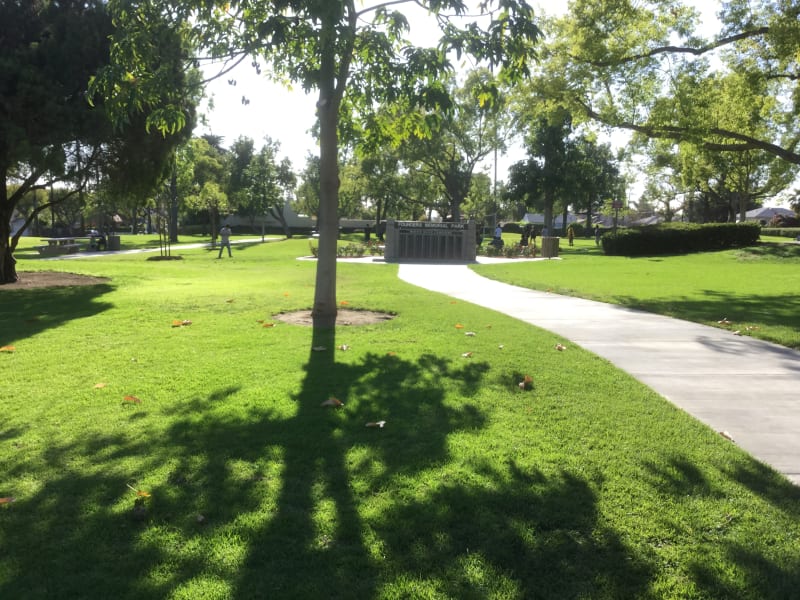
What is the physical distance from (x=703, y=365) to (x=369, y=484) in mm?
4597

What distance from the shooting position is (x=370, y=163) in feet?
136

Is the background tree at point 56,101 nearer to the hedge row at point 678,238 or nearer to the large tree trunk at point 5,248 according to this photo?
the large tree trunk at point 5,248

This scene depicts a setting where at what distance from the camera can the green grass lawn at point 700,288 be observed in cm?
950

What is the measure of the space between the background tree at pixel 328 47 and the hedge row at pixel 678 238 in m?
24.9

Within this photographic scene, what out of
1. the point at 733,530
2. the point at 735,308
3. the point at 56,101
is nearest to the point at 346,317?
the point at 733,530

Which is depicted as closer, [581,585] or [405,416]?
[581,585]

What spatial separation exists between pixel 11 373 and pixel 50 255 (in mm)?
26024

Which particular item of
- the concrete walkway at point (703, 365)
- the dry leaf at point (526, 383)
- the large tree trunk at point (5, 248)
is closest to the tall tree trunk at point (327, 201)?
the concrete walkway at point (703, 365)

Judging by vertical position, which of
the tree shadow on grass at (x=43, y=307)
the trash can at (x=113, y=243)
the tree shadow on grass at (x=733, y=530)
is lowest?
the tree shadow on grass at (x=733, y=530)

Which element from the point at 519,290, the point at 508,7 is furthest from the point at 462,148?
the point at 508,7

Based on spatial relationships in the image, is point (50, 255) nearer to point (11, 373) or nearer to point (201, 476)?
point (11, 373)

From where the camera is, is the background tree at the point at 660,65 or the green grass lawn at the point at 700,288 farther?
the background tree at the point at 660,65

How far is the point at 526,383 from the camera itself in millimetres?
5398

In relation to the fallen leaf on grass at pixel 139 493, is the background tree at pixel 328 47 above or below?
above
